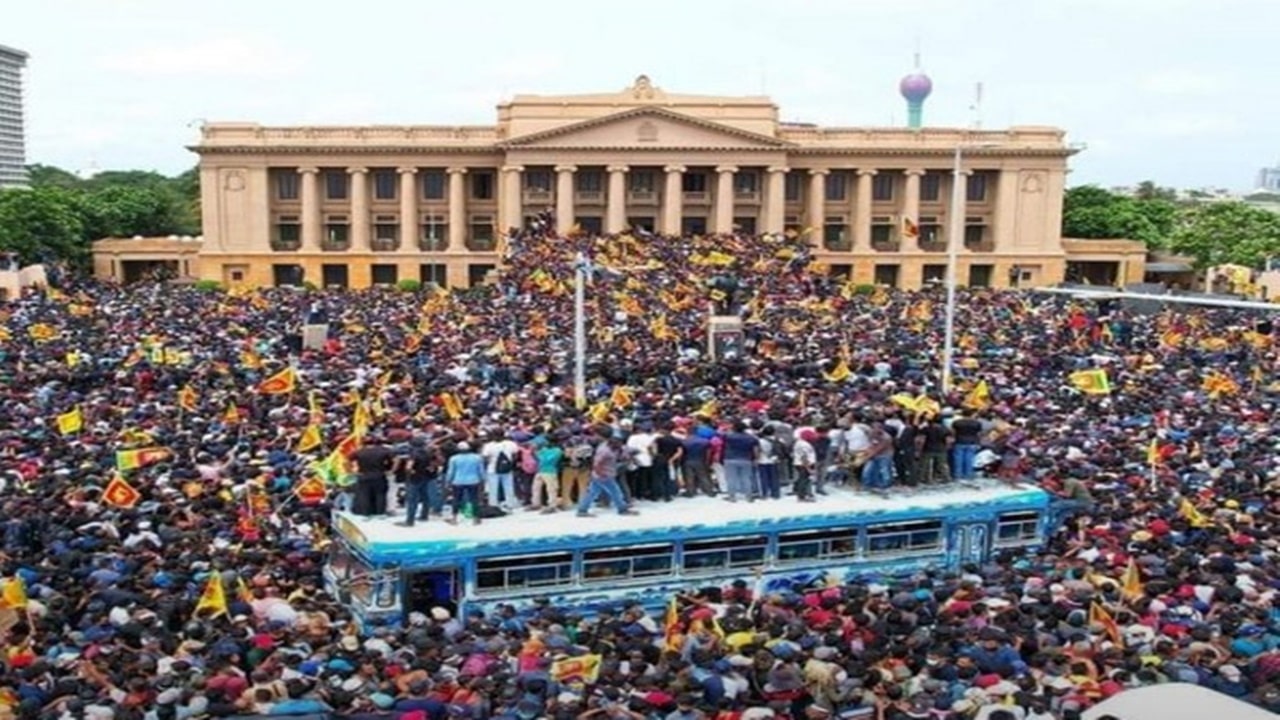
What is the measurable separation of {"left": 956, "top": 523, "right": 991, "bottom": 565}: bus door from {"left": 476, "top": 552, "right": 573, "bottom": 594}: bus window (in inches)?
212

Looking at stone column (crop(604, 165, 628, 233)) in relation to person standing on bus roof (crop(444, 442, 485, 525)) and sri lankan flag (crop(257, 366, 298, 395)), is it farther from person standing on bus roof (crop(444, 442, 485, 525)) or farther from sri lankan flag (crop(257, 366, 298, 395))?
person standing on bus roof (crop(444, 442, 485, 525))

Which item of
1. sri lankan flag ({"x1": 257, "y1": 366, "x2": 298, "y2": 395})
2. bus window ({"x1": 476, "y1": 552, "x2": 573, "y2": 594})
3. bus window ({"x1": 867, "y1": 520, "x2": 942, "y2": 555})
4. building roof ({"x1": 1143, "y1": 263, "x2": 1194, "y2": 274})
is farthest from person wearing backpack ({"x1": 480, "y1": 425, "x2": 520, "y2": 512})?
building roof ({"x1": 1143, "y1": 263, "x2": 1194, "y2": 274})

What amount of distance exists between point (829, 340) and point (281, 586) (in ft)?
80.7

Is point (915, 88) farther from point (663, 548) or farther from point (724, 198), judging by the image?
point (663, 548)

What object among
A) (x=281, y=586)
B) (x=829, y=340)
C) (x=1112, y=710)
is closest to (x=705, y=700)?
(x=1112, y=710)

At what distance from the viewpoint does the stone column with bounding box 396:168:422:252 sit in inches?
3214

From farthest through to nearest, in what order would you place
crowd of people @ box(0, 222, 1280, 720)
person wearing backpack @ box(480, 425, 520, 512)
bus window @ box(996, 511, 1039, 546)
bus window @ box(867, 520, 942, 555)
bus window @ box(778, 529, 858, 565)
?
1. bus window @ box(996, 511, 1039, 546)
2. person wearing backpack @ box(480, 425, 520, 512)
3. bus window @ box(867, 520, 942, 555)
4. bus window @ box(778, 529, 858, 565)
5. crowd of people @ box(0, 222, 1280, 720)

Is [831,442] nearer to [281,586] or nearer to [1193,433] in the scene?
[281,586]

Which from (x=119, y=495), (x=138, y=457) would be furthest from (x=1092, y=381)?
(x=119, y=495)

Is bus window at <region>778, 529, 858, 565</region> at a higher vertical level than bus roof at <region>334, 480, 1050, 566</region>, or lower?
lower

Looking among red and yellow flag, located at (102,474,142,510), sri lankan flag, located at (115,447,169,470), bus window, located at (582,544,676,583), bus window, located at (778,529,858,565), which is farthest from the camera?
sri lankan flag, located at (115,447,169,470)

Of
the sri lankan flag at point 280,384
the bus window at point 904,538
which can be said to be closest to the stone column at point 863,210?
the sri lankan flag at point 280,384

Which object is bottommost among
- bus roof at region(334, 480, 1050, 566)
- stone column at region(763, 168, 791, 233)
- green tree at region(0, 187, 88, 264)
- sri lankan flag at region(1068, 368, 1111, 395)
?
bus roof at region(334, 480, 1050, 566)

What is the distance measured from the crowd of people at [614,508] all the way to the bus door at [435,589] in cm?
80
